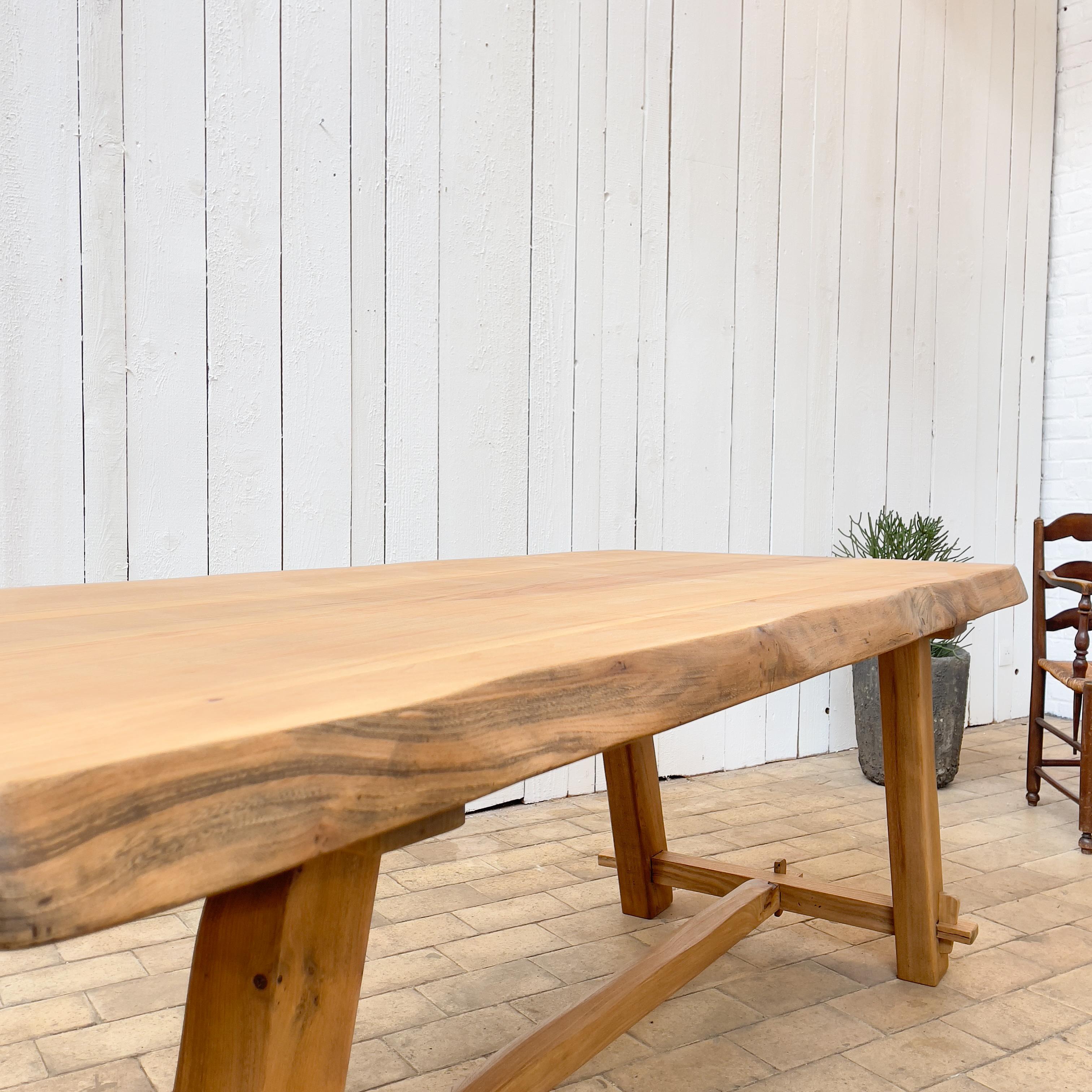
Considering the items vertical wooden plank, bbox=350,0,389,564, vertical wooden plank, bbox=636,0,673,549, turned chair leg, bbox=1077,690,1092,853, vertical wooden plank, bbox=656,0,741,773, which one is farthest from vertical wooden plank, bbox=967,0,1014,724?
vertical wooden plank, bbox=350,0,389,564

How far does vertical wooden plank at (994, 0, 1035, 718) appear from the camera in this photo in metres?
3.72

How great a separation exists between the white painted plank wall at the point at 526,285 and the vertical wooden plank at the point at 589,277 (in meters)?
0.01

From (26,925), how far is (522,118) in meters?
2.51

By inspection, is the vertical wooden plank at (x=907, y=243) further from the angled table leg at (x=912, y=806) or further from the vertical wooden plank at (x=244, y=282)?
the vertical wooden plank at (x=244, y=282)

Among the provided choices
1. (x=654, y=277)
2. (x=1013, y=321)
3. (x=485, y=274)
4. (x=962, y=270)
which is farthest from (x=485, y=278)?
(x=1013, y=321)

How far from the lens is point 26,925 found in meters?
0.36

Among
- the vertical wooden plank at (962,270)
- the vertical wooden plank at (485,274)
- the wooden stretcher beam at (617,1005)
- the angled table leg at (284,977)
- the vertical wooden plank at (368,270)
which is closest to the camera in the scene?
the angled table leg at (284,977)

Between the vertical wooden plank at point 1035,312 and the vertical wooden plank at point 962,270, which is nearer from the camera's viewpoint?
the vertical wooden plank at point 962,270

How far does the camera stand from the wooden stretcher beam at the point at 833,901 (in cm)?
165

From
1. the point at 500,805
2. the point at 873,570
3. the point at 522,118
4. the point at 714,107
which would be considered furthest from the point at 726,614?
the point at 714,107

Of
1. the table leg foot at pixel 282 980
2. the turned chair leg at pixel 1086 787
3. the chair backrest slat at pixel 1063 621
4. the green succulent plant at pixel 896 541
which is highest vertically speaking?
the green succulent plant at pixel 896 541

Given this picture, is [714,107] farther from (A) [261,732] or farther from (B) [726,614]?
(A) [261,732]

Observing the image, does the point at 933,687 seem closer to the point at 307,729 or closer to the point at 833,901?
the point at 833,901

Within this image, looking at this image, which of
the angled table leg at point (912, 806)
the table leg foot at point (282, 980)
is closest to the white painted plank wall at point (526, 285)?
the angled table leg at point (912, 806)
